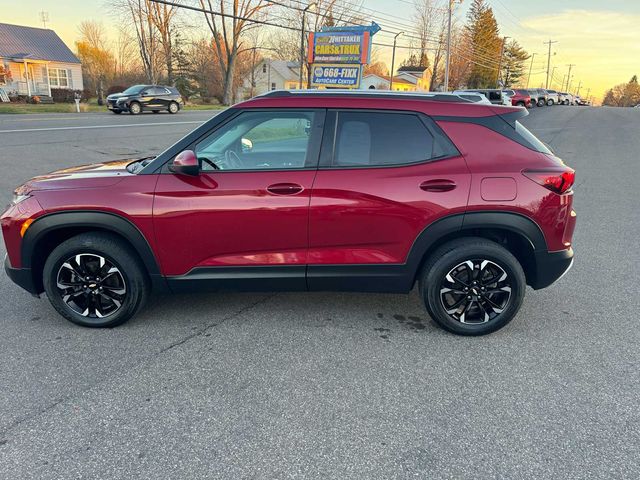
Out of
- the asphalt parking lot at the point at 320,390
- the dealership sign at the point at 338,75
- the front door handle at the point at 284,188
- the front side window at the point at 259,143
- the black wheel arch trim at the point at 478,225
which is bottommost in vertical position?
the asphalt parking lot at the point at 320,390

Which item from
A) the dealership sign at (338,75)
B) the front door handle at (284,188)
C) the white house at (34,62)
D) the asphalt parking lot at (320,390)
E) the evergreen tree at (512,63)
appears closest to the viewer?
the asphalt parking lot at (320,390)

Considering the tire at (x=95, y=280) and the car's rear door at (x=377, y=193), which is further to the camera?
the tire at (x=95, y=280)

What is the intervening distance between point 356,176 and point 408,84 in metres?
78.3

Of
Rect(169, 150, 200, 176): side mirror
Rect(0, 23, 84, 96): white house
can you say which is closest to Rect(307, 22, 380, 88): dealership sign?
Rect(169, 150, 200, 176): side mirror

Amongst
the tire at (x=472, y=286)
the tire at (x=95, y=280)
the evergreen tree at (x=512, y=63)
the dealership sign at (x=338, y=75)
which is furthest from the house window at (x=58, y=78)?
the evergreen tree at (x=512, y=63)

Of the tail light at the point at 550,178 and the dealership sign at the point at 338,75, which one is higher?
the dealership sign at the point at 338,75

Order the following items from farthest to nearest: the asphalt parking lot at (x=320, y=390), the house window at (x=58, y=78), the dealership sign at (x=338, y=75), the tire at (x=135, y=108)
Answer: the house window at (x=58, y=78)
the tire at (x=135, y=108)
the dealership sign at (x=338, y=75)
the asphalt parking lot at (x=320, y=390)

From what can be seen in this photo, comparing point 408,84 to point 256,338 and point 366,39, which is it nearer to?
point 366,39

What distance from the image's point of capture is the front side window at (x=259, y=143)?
3.40 m

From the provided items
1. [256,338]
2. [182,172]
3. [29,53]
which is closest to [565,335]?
[256,338]

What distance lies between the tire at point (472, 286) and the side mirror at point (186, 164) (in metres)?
1.82

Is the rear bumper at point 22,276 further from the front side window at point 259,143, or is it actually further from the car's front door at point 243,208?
the front side window at point 259,143

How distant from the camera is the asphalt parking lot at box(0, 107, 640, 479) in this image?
7.52ft

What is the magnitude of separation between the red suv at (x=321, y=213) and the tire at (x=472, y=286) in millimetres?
11
